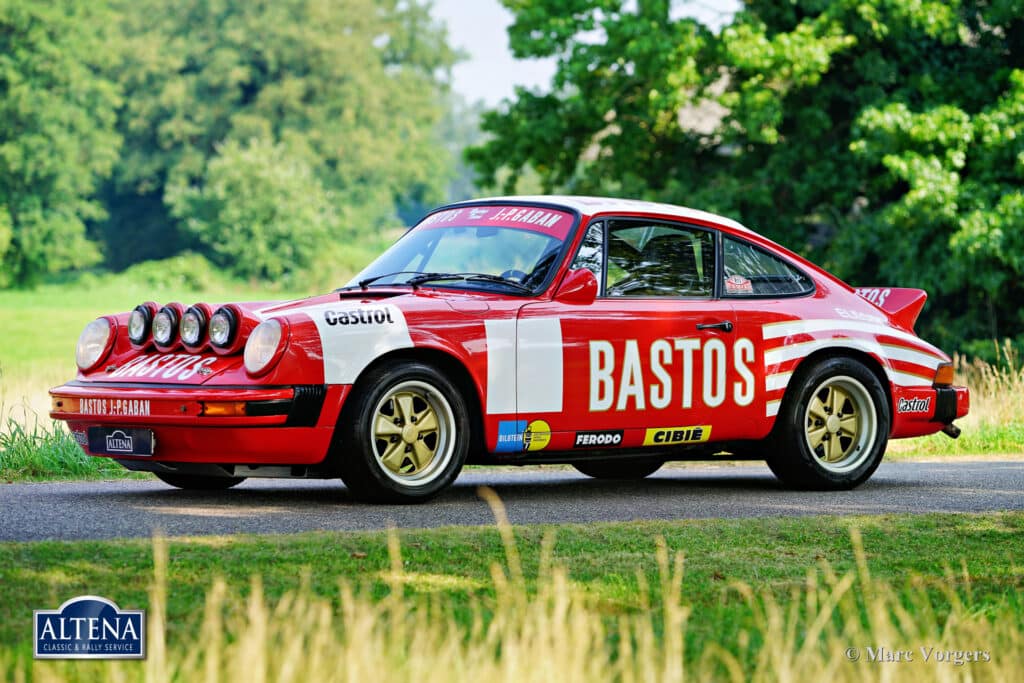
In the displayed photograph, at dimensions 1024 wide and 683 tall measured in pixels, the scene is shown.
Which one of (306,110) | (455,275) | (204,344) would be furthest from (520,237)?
(306,110)

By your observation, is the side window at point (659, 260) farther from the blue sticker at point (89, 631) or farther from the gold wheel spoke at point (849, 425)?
the blue sticker at point (89, 631)

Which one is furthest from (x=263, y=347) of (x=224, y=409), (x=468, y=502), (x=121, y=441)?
(x=468, y=502)

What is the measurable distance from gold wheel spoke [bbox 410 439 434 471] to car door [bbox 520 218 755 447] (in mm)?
797

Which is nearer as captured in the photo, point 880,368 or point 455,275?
point 455,275

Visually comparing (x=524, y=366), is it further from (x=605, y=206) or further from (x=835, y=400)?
(x=835, y=400)

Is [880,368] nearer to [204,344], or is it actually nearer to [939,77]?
[204,344]

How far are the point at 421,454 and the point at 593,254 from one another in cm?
164

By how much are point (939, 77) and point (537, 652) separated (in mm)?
22841

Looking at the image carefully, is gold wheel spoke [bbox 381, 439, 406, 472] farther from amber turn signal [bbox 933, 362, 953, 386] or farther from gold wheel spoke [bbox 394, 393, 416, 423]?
amber turn signal [bbox 933, 362, 953, 386]

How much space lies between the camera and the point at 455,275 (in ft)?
29.6

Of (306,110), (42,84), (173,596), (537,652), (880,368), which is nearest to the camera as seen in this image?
(537,652)

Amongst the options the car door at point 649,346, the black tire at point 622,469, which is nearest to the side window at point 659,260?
the car door at point 649,346

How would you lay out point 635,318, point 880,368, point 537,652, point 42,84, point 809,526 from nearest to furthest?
1. point 537,652
2. point 809,526
3. point 635,318
4. point 880,368
5. point 42,84

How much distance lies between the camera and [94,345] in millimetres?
8867
